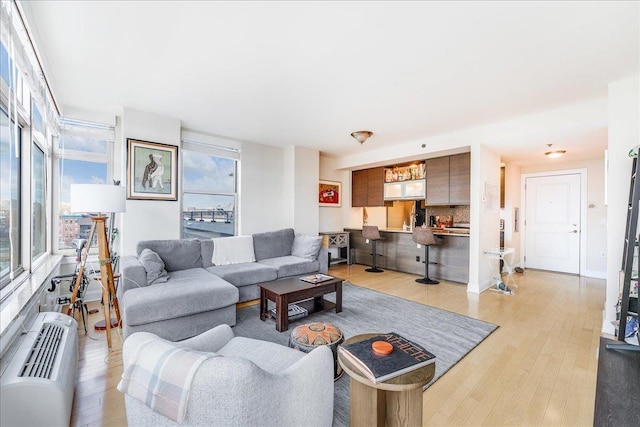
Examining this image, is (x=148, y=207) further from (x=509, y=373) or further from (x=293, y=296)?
(x=509, y=373)

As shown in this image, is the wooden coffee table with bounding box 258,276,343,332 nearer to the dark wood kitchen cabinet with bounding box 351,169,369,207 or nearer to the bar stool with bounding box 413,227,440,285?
the bar stool with bounding box 413,227,440,285

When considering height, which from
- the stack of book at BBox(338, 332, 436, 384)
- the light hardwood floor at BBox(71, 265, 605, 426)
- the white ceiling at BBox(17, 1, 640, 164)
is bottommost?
the light hardwood floor at BBox(71, 265, 605, 426)

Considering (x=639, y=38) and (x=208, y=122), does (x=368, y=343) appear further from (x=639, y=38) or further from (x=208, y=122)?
(x=208, y=122)

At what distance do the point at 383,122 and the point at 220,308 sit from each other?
3.19 meters

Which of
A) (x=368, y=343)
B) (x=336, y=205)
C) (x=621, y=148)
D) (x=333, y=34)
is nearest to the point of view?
(x=368, y=343)

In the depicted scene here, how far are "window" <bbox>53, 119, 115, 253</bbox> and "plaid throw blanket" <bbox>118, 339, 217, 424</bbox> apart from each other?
365 cm

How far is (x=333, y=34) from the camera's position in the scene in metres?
2.07

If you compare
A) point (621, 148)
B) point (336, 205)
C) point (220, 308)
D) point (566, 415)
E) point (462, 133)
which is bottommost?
point (566, 415)

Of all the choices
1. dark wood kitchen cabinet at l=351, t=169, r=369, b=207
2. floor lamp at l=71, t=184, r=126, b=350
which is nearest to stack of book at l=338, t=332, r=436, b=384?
floor lamp at l=71, t=184, r=126, b=350

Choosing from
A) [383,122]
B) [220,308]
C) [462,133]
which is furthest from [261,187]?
[462,133]

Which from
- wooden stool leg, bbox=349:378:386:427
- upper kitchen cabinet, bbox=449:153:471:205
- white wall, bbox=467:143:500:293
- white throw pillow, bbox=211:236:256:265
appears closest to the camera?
wooden stool leg, bbox=349:378:386:427

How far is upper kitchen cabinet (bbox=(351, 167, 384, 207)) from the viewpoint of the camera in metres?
6.20

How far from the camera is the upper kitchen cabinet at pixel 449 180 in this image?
469cm

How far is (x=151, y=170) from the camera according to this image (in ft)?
12.6
